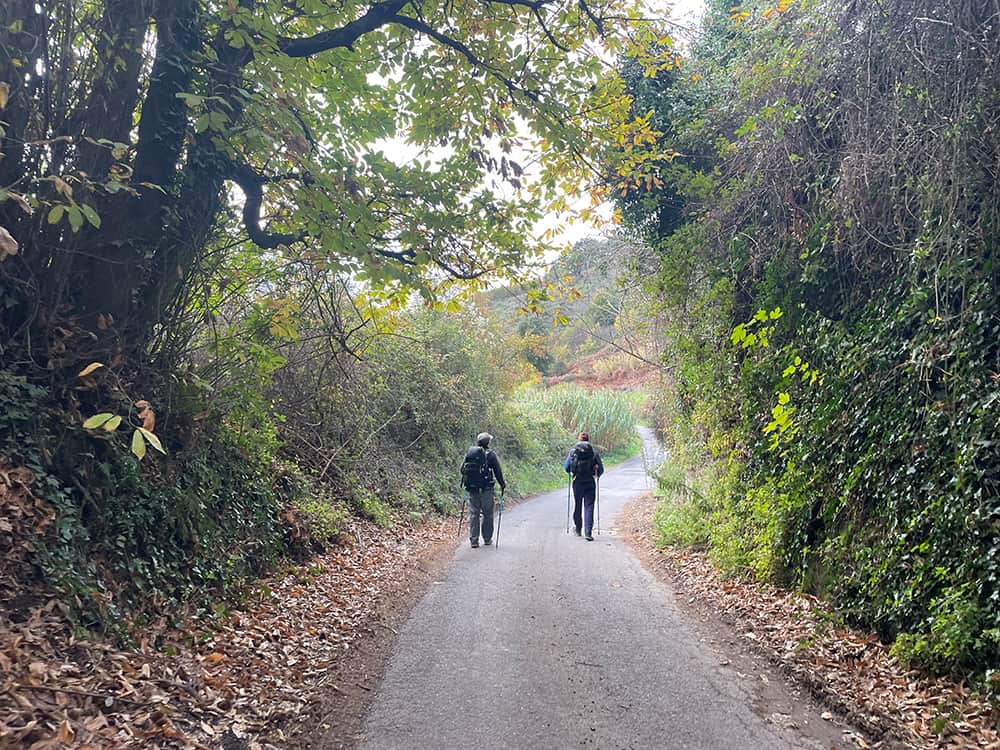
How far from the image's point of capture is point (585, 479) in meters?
12.9

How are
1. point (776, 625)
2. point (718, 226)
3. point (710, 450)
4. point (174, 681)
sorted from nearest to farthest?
point (174, 681) < point (776, 625) < point (718, 226) < point (710, 450)

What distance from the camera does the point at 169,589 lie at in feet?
18.3

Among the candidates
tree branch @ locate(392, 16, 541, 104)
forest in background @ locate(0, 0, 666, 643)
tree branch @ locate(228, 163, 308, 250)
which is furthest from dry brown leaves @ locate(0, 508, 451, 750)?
tree branch @ locate(392, 16, 541, 104)

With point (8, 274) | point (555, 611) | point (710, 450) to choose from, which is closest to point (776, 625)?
point (555, 611)

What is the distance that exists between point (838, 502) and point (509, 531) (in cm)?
812

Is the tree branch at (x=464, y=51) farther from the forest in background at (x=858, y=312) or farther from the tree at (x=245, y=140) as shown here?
the forest in background at (x=858, y=312)

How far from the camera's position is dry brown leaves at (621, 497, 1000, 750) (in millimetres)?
4191

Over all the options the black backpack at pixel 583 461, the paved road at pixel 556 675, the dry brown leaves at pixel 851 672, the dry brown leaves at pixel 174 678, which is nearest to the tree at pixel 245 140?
the dry brown leaves at pixel 174 678

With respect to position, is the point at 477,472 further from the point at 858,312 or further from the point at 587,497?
the point at 858,312

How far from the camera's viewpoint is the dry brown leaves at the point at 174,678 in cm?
353

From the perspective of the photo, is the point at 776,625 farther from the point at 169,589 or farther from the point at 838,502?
the point at 169,589

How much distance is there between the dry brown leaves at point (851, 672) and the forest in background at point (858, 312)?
0.17m

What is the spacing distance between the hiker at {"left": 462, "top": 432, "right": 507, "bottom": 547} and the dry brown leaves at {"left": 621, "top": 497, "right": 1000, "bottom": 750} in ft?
14.8

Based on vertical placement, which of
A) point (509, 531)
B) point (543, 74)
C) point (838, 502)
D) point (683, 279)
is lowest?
point (509, 531)
